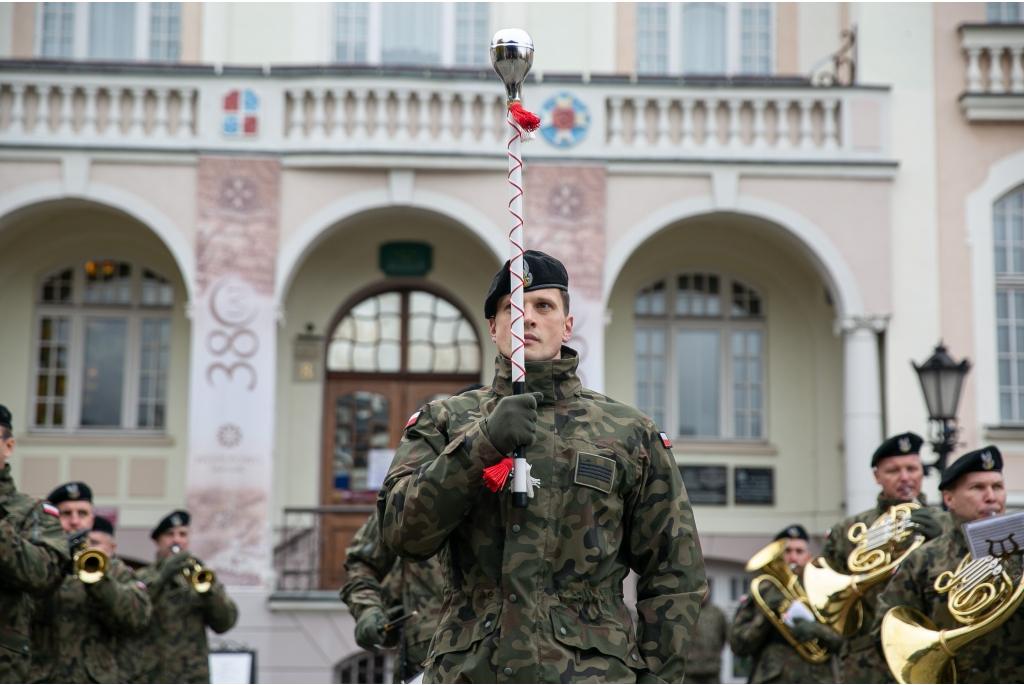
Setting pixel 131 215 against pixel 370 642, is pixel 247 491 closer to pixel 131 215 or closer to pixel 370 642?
pixel 131 215

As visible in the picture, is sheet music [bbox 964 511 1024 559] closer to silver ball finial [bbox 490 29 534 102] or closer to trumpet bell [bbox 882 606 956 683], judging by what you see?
trumpet bell [bbox 882 606 956 683]

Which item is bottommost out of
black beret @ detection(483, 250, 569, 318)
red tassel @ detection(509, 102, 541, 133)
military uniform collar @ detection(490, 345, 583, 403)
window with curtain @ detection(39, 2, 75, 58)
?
military uniform collar @ detection(490, 345, 583, 403)

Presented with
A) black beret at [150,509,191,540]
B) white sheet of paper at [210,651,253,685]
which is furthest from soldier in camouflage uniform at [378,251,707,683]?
white sheet of paper at [210,651,253,685]

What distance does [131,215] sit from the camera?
16.3m

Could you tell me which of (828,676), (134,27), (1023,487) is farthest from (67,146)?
(1023,487)

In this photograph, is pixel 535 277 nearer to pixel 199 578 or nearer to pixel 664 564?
pixel 664 564

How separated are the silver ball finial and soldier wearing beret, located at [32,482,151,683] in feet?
16.1

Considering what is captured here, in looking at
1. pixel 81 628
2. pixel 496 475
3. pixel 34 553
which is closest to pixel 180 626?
pixel 81 628

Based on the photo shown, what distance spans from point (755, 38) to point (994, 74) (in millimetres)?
3667

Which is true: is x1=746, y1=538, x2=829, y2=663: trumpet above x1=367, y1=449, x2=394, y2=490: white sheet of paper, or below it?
below

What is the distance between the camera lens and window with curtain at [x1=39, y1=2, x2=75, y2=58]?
18578 millimetres

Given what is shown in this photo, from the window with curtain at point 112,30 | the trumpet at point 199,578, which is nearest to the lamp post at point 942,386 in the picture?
the trumpet at point 199,578

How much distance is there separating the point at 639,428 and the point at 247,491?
40.5 ft

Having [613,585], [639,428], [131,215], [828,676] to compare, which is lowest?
[828,676]
